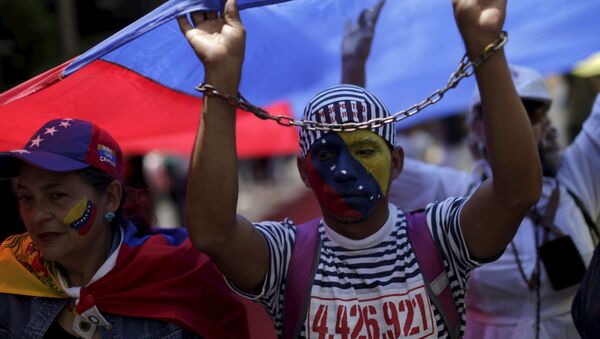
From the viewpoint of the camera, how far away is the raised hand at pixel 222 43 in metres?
1.90

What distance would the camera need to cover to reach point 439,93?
6.51ft

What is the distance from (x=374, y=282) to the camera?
6.93ft

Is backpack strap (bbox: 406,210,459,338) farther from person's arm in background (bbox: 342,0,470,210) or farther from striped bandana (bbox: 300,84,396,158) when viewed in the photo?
person's arm in background (bbox: 342,0,470,210)

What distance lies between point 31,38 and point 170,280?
2.14 meters

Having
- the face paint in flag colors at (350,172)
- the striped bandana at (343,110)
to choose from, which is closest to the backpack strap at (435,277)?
the face paint in flag colors at (350,172)

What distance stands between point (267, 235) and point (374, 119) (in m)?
0.46

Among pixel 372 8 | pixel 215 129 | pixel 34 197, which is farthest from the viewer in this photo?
pixel 372 8

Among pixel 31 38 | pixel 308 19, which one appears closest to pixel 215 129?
pixel 308 19

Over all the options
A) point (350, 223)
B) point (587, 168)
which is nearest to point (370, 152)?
point (350, 223)

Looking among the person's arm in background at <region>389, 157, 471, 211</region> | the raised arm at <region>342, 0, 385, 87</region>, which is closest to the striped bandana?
the raised arm at <region>342, 0, 385, 87</region>

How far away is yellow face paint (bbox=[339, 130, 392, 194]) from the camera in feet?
6.97

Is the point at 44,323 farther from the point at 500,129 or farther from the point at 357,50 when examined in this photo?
the point at 357,50

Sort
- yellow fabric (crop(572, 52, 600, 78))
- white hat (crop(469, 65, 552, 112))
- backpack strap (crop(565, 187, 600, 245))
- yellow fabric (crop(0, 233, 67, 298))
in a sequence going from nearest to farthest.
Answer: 1. yellow fabric (crop(0, 233, 67, 298))
2. backpack strap (crop(565, 187, 600, 245))
3. white hat (crop(469, 65, 552, 112))
4. yellow fabric (crop(572, 52, 600, 78))

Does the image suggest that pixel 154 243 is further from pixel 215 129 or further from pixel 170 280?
pixel 215 129
